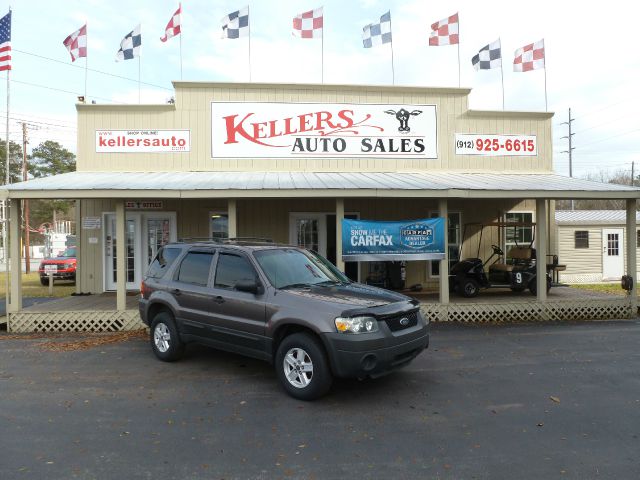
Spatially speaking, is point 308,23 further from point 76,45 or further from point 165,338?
point 165,338

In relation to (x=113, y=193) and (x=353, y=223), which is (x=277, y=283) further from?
(x=113, y=193)

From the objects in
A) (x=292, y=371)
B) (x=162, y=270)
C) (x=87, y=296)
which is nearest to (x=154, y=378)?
(x=162, y=270)

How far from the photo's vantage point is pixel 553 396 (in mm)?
5211

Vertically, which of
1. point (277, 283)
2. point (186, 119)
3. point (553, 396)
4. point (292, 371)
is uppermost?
point (186, 119)

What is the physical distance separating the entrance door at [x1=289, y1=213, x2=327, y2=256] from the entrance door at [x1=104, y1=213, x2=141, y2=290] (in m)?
4.53

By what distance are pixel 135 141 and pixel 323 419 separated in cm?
1014

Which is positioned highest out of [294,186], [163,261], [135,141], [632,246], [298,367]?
[135,141]

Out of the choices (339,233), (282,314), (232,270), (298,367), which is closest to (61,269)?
(339,233)

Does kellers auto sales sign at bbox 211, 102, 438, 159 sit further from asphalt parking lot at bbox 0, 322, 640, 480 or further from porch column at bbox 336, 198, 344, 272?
asphalt parking lot at bbox 0, 322, 640, 480

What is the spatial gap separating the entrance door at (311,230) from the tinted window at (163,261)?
6.11 metres

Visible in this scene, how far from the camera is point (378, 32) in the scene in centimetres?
1312

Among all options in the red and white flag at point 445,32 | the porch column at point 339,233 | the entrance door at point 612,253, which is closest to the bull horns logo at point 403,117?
the red and white flag at point 445,32

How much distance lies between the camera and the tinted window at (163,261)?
22.3ft

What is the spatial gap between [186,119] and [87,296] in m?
5.54
